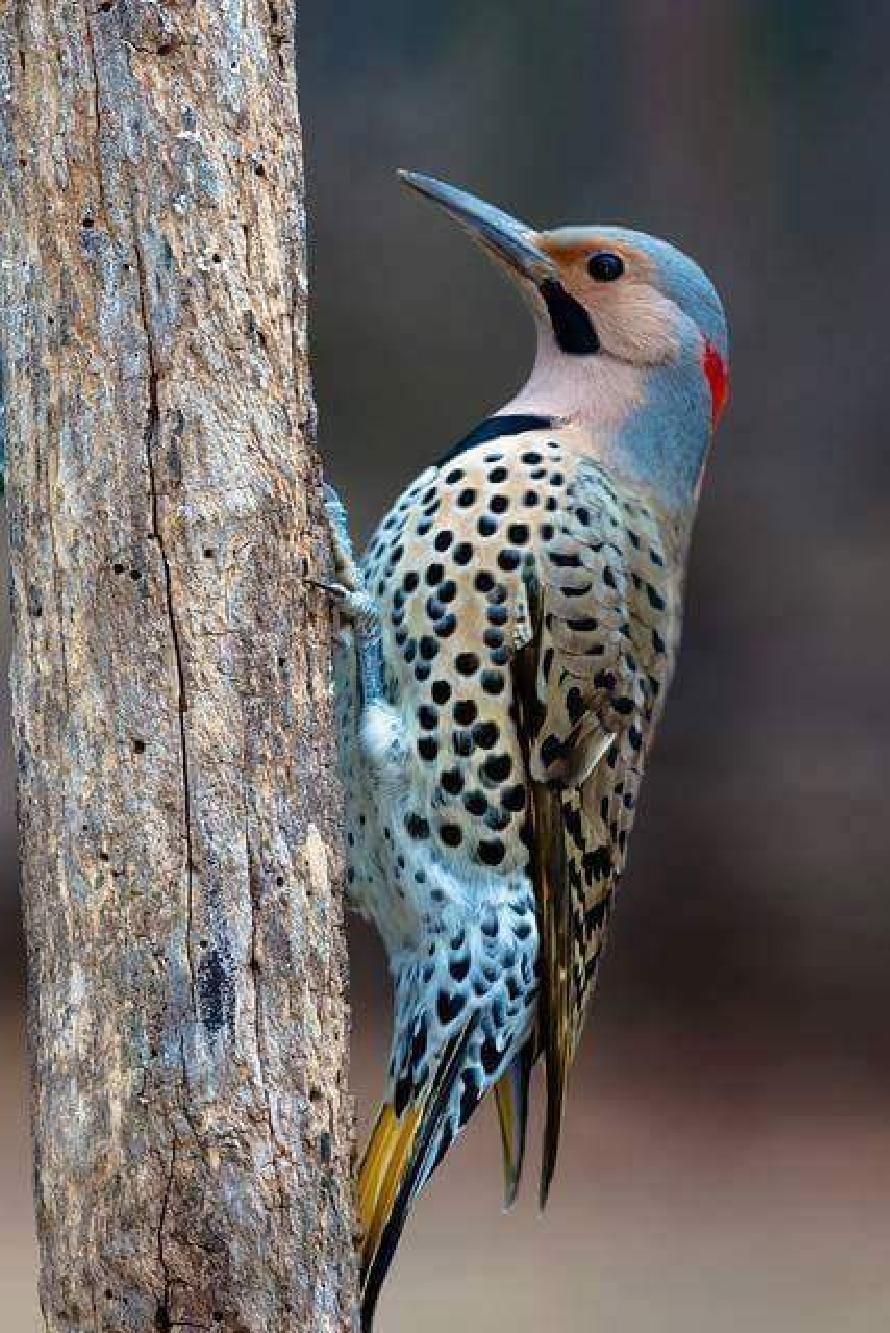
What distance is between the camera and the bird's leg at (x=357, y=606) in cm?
243

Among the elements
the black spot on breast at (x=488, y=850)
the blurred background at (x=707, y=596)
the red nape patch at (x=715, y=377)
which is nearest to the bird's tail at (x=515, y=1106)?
the black spot on breast at (x=488, y=850)

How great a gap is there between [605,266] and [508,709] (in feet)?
1.97

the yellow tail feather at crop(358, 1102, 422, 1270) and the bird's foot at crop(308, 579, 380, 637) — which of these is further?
the yellow tail feather at crop(358, 1102, 422, 1270)

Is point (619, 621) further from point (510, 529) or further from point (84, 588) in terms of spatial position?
point (84, 588)

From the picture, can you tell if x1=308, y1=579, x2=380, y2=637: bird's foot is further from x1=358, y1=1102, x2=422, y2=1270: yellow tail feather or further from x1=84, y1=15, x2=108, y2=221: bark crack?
x1=358, y1=1102, x2=422, y2=1270: yellow tail feather

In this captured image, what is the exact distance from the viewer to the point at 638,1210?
5395 millimetres

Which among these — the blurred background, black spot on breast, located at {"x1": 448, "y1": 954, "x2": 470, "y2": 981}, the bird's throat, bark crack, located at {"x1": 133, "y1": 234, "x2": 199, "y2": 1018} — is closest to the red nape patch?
the bird's throat

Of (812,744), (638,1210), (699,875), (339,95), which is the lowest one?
(638,1210)

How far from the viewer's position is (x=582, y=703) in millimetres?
2764

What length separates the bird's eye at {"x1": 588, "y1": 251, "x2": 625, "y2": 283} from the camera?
2906mm

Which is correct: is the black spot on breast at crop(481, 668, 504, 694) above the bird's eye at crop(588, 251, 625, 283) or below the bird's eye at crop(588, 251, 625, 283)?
below

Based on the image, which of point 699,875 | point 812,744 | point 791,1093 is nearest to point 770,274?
point 812,744

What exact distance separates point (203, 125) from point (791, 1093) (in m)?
4.00

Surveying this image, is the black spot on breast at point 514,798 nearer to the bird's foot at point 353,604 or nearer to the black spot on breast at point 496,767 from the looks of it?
the black spot on breast at point 496,767
